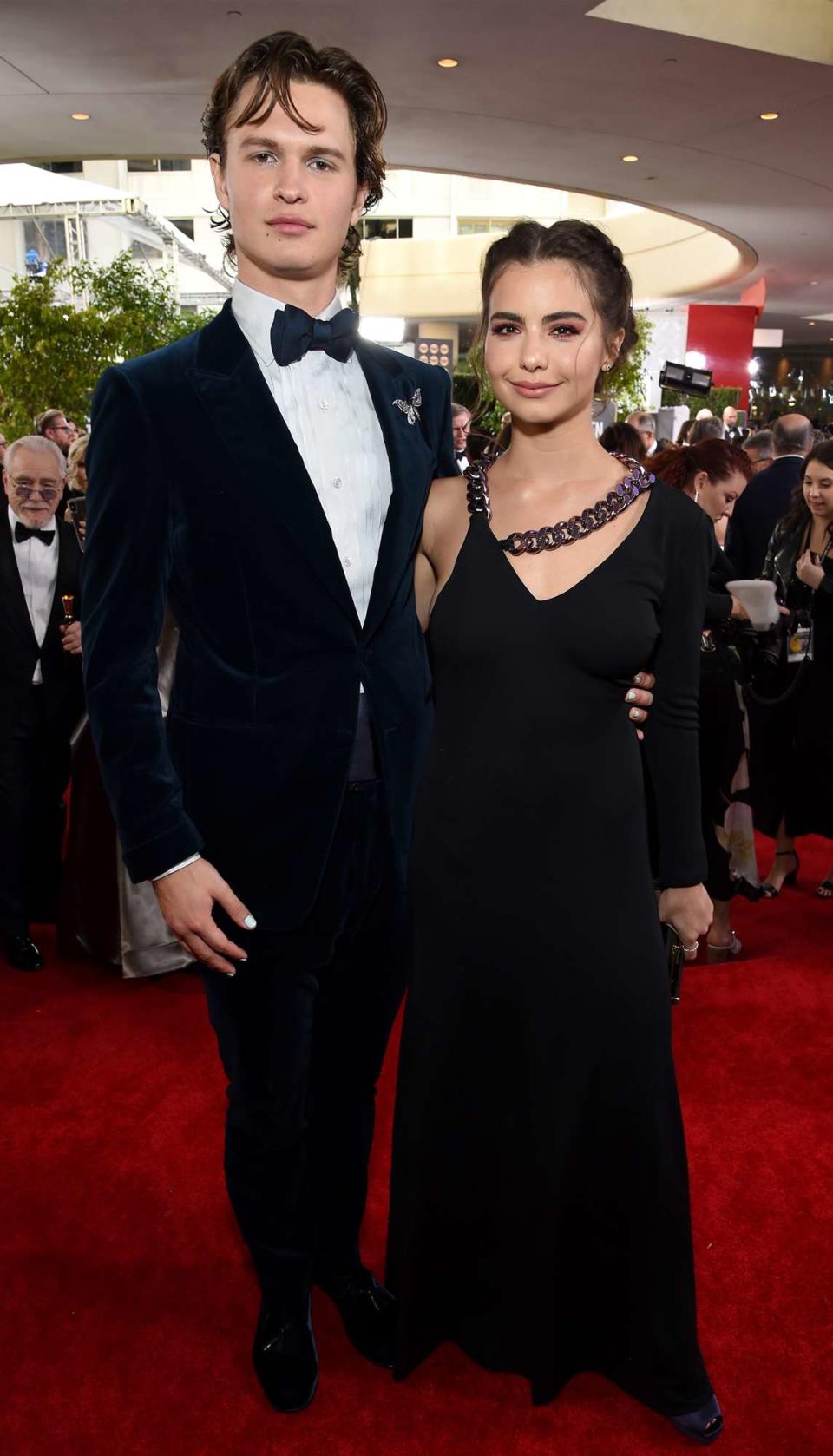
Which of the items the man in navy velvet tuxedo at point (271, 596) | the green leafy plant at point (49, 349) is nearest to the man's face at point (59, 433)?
the green leafy plant at point (49, 349)

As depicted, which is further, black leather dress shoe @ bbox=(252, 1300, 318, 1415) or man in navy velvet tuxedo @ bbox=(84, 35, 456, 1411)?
black leather dress shoe @ bbox=(252, 1300, 318, 1415)

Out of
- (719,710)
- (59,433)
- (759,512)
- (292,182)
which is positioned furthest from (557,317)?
(59,433)

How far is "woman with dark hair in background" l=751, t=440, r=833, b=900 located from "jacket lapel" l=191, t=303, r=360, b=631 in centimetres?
271

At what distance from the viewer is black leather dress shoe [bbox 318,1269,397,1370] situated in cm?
191

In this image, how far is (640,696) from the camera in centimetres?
158

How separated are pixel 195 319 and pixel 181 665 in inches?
522

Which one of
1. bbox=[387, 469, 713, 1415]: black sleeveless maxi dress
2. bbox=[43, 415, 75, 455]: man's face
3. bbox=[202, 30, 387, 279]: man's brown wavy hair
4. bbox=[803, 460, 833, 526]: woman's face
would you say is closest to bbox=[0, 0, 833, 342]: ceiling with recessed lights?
bbox=[43, 415, 75, 455]: man's face

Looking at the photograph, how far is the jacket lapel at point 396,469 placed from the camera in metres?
1.52

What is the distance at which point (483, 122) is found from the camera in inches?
336

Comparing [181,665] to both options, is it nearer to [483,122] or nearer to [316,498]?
[316,498]

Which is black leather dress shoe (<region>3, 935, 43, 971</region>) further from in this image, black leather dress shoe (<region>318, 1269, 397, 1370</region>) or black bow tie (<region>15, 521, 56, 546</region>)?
black leather dress shoe (<region>318, 1269, 397, 1370</region>)

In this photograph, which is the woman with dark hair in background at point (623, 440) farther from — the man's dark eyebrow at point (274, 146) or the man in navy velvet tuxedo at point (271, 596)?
the man's dark eyebrow at point (274, 146)

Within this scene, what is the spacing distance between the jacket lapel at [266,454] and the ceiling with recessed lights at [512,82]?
5748 mm

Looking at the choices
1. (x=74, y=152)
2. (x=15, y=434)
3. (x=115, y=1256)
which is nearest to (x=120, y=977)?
(x=115, y=1256)
